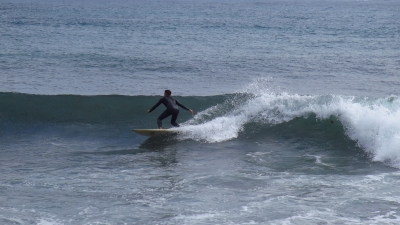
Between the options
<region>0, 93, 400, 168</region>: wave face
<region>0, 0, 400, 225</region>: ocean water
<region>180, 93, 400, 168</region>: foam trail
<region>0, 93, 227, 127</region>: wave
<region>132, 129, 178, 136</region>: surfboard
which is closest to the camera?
<region>0, 0, 400, 225</region>: ocean water

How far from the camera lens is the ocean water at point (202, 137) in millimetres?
9562

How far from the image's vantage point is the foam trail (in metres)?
13.8

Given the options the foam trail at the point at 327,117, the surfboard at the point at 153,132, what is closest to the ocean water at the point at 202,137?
the foam trail at the point at 327,117

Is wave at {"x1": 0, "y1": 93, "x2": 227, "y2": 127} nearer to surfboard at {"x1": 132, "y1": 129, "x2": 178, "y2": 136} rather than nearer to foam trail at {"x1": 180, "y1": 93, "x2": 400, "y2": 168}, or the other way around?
foam trail at {"x1": 180, "y1": 93, "x2": 400, "y2": 168}

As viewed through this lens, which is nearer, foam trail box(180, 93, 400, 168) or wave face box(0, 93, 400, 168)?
foam trail box(180, 93, 400, 168)

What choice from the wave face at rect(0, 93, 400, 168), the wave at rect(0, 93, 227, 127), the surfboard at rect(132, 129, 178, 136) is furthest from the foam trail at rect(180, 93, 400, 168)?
the wave at rect(0, 93, 227, 127)

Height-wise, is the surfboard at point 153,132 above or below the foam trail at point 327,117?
below

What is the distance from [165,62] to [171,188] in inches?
673

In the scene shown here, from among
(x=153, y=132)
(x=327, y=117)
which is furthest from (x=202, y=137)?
(x=327, y=117)

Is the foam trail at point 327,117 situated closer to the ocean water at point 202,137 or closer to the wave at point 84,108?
the ocean water at point 202,137

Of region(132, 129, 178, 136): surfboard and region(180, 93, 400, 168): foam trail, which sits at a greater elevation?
region(180, 93, 400, 168): foam trail

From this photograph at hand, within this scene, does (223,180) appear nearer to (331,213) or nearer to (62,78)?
(331,213)

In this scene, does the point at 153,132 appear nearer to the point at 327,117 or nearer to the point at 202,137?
the point at 202,137

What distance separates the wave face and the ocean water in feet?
Result: 0.15
